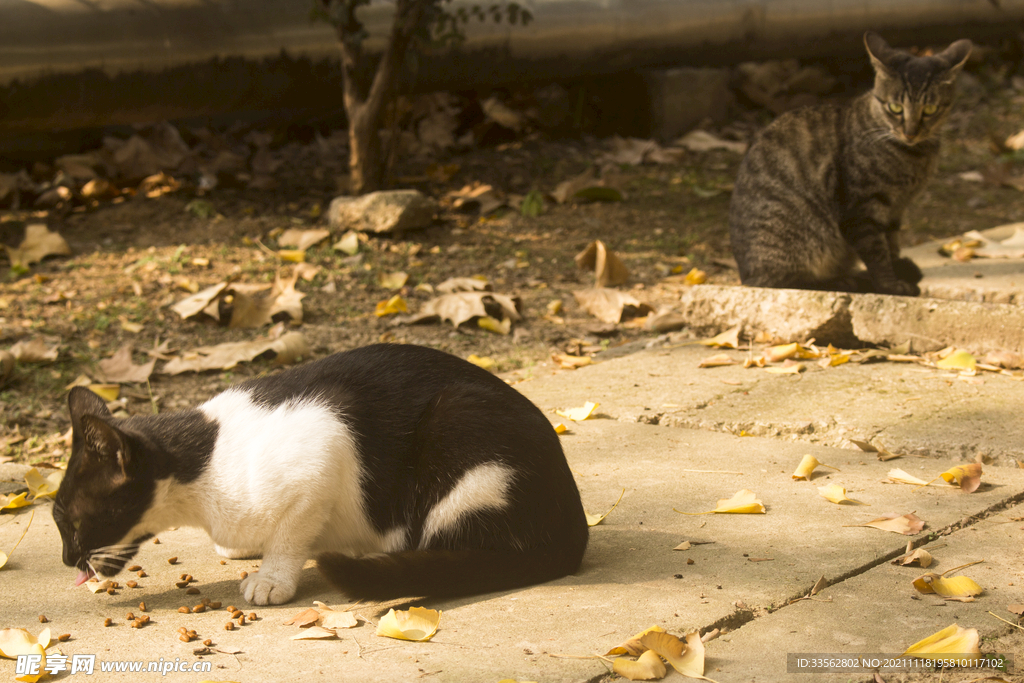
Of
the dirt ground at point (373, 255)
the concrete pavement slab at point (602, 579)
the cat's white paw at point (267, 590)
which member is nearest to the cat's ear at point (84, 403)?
the concrete pavement slab at point (602, 579)

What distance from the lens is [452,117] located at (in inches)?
268

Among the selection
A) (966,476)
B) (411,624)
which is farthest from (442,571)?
(966,476)

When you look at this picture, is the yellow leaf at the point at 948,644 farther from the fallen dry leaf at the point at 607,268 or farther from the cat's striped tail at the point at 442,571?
Answer: the fallen dry leaf at the point at 607,268

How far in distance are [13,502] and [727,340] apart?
2.50m

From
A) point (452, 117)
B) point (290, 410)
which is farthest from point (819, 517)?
point (452, 117)

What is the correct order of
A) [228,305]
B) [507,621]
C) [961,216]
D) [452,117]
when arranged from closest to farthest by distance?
[507,621] < [228,305] < [961,216] < [452,117]

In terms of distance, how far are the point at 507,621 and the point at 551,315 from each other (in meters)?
2.58

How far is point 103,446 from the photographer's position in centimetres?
189

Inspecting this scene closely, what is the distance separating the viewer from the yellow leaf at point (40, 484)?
2.55 metres

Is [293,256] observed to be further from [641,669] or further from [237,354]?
[641,669]

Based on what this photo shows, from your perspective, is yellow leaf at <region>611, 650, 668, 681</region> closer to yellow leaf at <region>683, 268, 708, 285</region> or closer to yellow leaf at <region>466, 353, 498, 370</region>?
yellow leaf at <region>466, 353, 498, 370</region>

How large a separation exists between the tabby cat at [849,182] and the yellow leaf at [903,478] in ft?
5.82

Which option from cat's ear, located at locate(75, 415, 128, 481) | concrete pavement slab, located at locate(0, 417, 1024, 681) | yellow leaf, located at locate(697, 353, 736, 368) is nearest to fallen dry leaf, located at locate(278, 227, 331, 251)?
yellow leaf, located at locate(697, 353, 736, 368)

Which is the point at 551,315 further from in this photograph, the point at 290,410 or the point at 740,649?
the point at 740,649
